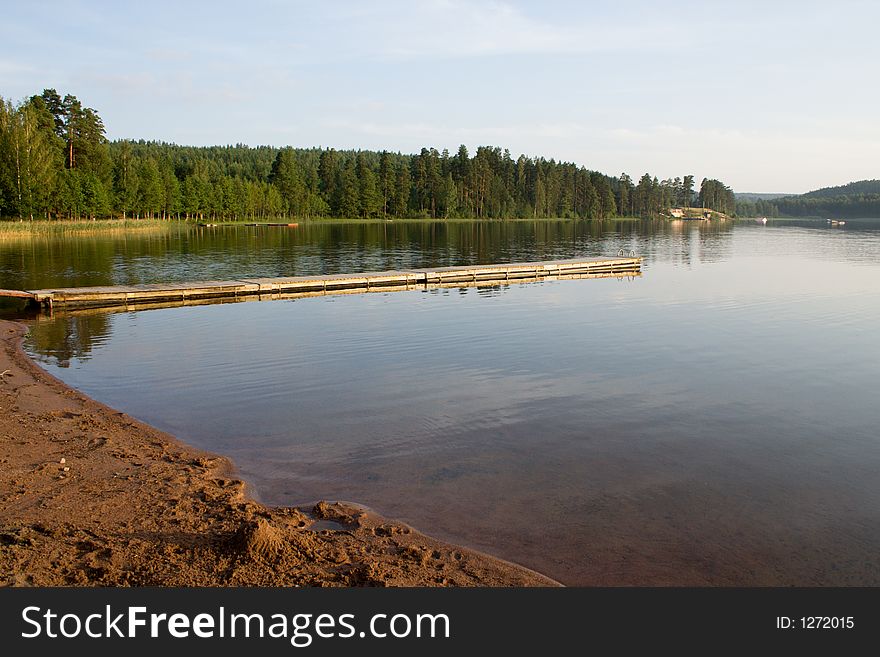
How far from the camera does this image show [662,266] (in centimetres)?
5256

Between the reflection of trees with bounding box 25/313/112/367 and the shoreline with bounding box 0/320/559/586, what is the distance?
8.94 m

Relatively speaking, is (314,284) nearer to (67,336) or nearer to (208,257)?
(67,336)

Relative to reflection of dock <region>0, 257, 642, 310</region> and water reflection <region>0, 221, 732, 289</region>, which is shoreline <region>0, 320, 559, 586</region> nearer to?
reflection of dock <region>0, 257, 642, 310</region>

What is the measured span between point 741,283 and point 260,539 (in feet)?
127

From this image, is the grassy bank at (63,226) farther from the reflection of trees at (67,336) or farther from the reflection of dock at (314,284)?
the reflection of trees at (67,336)

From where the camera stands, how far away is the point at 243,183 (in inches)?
5162

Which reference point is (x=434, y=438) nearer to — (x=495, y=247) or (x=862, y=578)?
(x=862, y=578)

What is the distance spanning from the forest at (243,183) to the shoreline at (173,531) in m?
72.1

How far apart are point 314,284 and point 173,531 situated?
93.1ft

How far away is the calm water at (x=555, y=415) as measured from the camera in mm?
8625

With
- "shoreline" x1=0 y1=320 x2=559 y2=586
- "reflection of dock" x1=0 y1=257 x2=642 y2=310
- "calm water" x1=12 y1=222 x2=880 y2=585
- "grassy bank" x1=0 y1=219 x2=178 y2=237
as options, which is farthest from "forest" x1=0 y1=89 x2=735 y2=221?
"shoreline" x1=0 y1=320 x2=559 y2=586

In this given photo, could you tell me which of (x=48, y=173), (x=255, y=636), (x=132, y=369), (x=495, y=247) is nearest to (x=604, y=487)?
(x=255, y=636)

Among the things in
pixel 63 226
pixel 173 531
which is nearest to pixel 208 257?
pixel 63 226

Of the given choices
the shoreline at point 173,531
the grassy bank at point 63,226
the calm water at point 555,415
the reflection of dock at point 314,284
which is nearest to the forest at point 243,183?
the grassy bank at point 63,226
